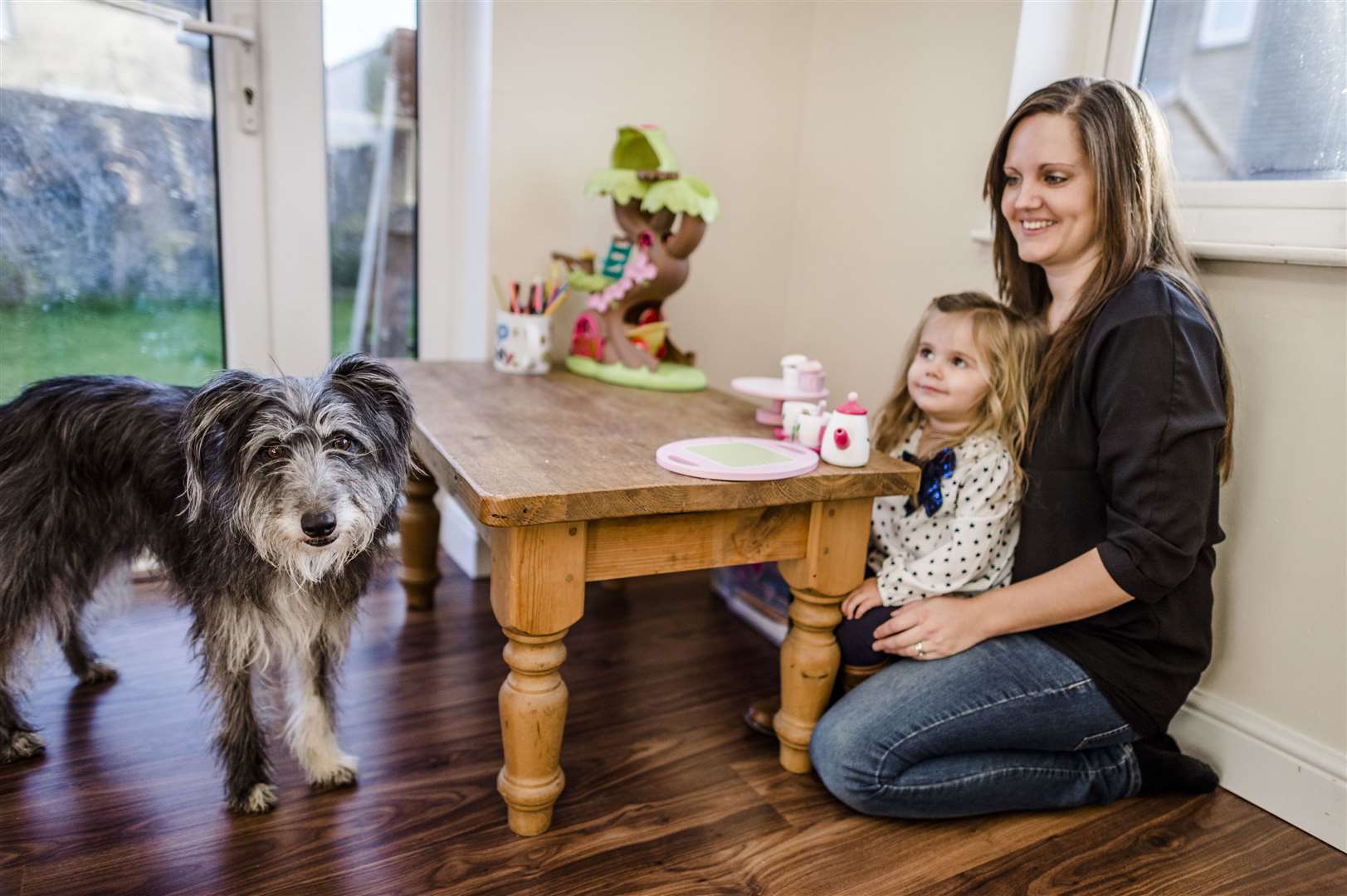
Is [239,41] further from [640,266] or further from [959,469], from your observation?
[959,469]

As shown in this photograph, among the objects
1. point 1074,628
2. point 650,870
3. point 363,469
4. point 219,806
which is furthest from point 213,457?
point 1074,628

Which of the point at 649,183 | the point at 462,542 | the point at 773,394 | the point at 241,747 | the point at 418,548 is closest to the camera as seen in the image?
the point at 241,747

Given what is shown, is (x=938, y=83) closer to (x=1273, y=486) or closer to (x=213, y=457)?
(x=1273, y=486)

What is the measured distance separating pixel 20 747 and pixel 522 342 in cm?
117

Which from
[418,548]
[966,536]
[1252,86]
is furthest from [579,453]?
[1252,86]

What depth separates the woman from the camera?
4.44ft

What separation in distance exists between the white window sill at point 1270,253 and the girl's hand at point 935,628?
74 centimetres

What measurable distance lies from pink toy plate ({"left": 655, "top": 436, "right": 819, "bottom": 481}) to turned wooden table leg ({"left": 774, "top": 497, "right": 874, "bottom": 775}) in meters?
0.09

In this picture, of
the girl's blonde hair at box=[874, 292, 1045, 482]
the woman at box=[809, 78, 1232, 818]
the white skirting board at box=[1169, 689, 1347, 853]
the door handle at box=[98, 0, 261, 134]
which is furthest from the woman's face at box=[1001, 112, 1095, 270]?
the door handle at box=[98, 0, 261, 134]

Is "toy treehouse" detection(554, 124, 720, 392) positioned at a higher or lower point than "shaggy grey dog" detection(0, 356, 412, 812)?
higher

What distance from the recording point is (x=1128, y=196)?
140cm

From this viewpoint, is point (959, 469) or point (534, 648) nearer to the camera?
point (534, 648)

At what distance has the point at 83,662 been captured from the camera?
Result: 1.73 metres

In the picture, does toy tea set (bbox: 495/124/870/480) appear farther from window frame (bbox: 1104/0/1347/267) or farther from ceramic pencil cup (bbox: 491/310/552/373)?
window frame (bbox: 1104/0/1347/267)
